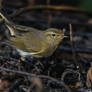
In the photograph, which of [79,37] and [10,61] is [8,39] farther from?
[79,37]

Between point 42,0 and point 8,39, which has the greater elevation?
point 42,0

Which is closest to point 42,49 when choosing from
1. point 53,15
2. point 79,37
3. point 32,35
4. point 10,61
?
point 32,35

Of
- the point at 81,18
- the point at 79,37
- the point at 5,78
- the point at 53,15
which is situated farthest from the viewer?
the point at 81,18

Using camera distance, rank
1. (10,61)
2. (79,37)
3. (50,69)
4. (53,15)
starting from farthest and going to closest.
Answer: (53,15) < (79,37) < (50,69) < (10,61)

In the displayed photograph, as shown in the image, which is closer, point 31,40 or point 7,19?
point 7,19

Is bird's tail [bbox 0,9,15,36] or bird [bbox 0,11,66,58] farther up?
bird's tail [bbox 0,9,15,36]

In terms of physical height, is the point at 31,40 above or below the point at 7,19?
below

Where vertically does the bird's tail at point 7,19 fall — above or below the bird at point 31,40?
above

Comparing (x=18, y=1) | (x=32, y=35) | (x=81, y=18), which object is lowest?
(x=32, y=35)
